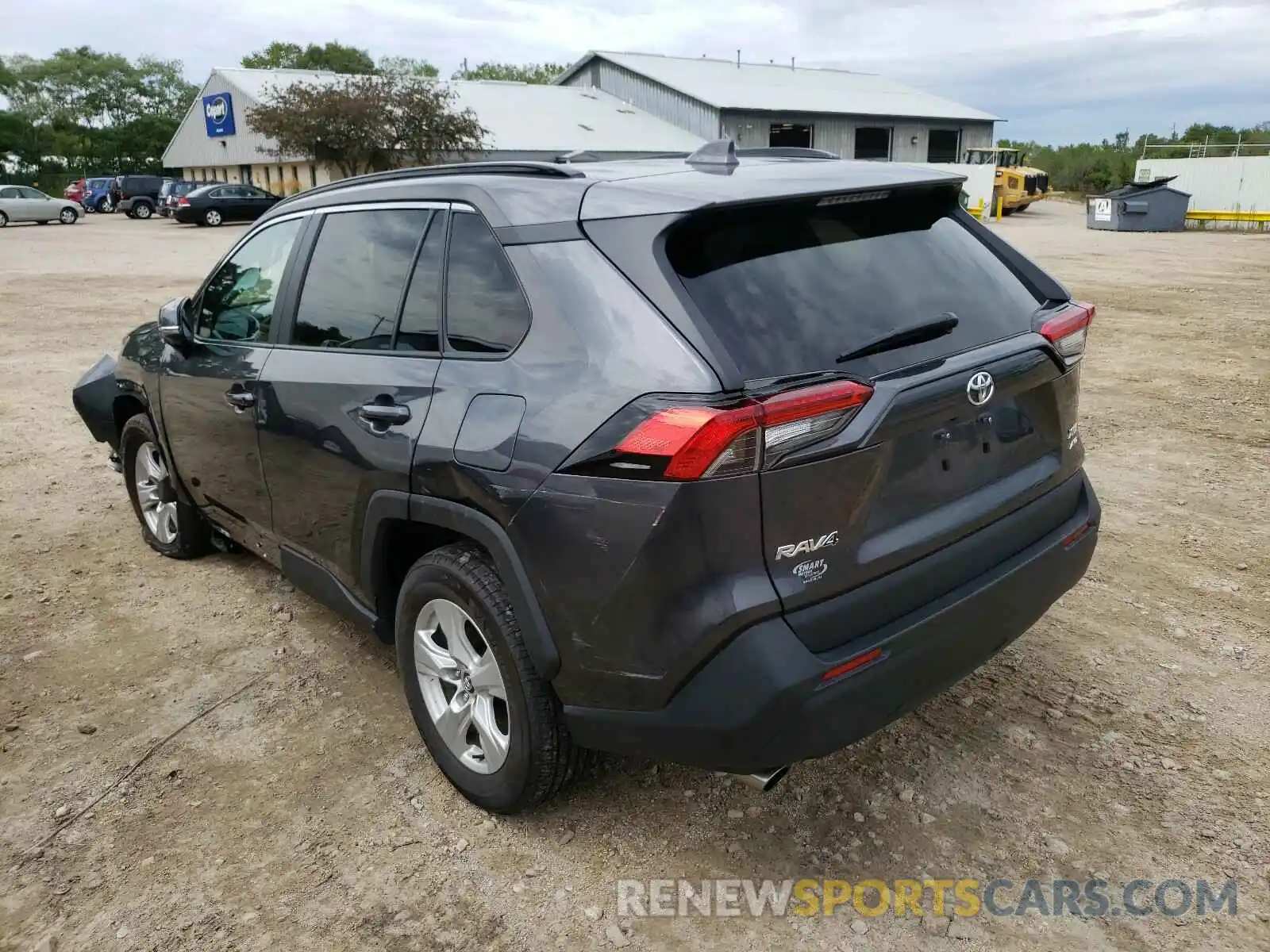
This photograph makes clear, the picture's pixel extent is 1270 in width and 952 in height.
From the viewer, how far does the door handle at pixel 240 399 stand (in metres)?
3.53

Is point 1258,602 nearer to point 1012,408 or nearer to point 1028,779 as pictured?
point 1028,779

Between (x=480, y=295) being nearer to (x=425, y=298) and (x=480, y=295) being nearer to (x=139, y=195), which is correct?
(x=425, y=298)

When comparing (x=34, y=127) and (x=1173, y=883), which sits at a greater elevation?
(x=34, y=127)

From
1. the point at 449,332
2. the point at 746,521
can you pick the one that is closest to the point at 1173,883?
the point at 746,521

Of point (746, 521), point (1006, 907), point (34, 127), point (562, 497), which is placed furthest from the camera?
point (34, 127)

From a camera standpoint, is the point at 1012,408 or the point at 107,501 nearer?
the point at 1012,408

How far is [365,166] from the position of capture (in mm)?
38094

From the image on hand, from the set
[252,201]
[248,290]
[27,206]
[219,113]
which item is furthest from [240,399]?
[219,113]

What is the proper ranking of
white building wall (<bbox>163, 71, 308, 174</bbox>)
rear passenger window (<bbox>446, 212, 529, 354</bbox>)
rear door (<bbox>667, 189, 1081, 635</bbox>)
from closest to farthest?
1. rear door (<bbox>667, 189, 1081, 635</bbox>)
2. rear passenger window (<bbox>446, 212, 529, 354</bbox>)
3. white building wall (<bbox>163, 71, 308, 174</bbox>)

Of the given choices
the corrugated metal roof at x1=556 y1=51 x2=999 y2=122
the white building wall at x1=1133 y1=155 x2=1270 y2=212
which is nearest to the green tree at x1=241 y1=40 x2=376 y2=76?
the corrugated metal roof at x1=556 y1=51 x2=999 y2=122

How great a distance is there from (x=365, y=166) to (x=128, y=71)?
54511 mm

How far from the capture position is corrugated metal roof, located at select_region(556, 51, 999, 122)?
4338 cm

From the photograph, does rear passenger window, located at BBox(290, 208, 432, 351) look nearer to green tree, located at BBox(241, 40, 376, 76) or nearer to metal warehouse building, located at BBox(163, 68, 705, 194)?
metal warehouse building, located at BBox(163, 68, 705, 194)

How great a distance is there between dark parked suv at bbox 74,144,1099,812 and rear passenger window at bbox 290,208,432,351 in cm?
2
